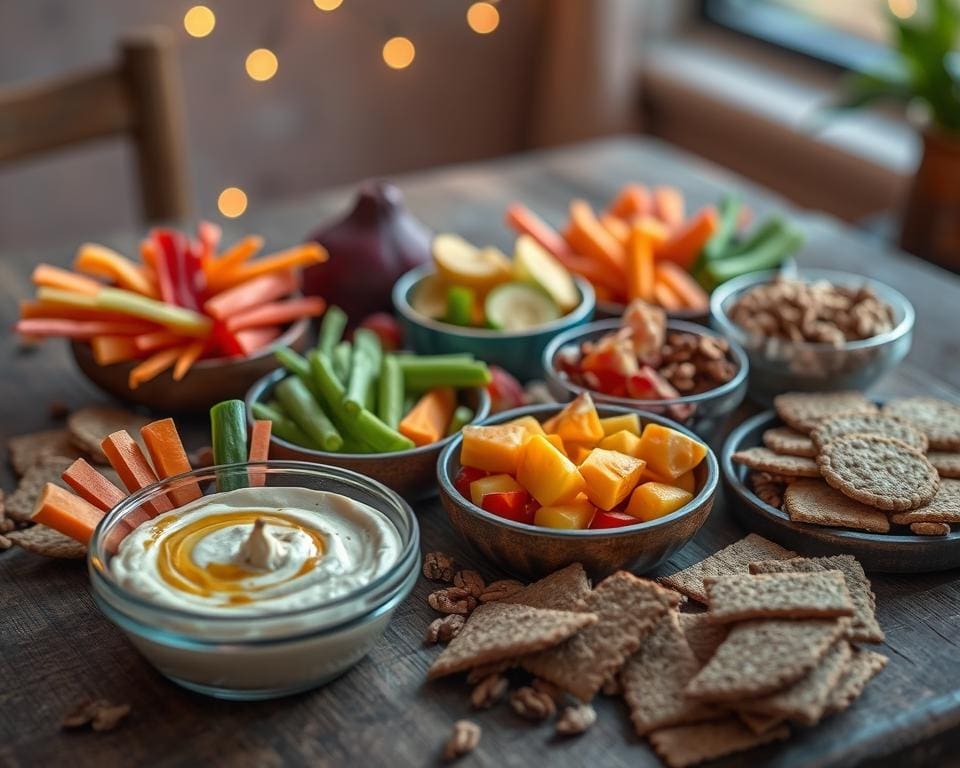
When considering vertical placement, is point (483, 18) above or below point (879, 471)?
below

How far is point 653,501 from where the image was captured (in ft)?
4.68

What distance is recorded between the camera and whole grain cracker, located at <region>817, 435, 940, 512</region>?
1.48 meters

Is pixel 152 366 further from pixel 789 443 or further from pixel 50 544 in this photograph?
pixel 789 443

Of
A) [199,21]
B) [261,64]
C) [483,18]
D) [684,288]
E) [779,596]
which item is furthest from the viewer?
[483,18]

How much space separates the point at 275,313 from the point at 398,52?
99.6 inches

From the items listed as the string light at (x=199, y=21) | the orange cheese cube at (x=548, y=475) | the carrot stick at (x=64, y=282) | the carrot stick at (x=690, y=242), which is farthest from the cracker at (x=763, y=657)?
the string light at (x=199, y=21)

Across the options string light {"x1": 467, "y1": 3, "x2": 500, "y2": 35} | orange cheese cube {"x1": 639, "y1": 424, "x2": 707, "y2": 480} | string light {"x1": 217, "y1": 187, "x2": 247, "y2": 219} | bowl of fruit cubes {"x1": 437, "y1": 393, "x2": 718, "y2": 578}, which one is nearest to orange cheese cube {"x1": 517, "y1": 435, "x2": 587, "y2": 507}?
bowl of fruit cubes {"x1": 437, "y1": 393, "x2": 718, "y2": 578}

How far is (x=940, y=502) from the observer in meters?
1.50

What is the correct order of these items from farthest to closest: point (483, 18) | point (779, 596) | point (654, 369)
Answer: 1. point (483, 18)
2. point (654, 369)
3. point (779, 596)

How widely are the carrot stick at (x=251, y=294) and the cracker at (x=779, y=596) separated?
879 millimetres

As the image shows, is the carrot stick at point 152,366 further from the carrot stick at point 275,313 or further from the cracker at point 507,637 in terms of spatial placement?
the cracker at point 507,637

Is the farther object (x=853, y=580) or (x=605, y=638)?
(x=853, y=580)

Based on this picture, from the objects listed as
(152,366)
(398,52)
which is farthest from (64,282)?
(398,52)

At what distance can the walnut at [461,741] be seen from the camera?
1.20m
